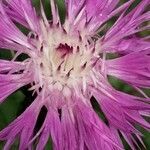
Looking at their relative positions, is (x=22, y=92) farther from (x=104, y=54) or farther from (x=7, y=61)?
(x=104, y=54)

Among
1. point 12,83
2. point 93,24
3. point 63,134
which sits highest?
point 93,24

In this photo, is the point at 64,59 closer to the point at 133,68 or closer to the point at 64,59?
the point at 64,59

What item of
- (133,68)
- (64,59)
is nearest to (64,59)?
(64,59)

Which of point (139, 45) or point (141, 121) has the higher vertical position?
A: point (139, 45)

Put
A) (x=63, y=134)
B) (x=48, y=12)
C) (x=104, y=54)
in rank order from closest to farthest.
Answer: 1. (x=63, y=134)
2. (x=104, y=54)
3. (x=48, y=12)

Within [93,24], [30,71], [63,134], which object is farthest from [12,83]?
[93,24]
